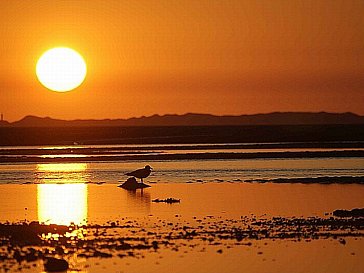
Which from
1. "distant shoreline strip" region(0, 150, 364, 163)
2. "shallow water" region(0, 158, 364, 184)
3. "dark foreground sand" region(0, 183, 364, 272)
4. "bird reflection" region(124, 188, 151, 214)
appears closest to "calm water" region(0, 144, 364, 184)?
"shallow water" region(0, 158, 364, 184)

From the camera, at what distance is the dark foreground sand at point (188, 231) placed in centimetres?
2006

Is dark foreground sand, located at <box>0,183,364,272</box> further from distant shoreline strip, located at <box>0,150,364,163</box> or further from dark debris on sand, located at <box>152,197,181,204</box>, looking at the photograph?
distant shoreline strip, located at <box>0,150,364,163</box>

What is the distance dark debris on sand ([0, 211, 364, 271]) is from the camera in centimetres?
2083

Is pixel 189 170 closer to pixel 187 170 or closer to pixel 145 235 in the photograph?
pixel 187 170

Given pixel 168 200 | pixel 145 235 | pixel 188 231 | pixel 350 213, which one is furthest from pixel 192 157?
pixel 145 235

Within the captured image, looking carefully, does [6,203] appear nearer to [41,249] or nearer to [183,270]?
[41,249]

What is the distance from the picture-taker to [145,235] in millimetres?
23625

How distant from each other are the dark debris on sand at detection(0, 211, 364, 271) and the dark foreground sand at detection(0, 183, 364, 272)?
2cm

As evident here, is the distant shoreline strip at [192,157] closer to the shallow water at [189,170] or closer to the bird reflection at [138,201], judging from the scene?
the shallow water at [189,170]

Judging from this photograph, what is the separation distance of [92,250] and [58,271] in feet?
7.36

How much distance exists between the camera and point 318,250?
21.4 meters

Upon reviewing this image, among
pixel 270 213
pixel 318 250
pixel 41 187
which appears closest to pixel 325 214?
pixel 270 213

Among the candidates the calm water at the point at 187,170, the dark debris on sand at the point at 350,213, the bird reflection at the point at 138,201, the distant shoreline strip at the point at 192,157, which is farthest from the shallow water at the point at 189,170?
the dark debris on sand at the point at 350,213

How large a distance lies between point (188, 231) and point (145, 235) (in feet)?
4.08
